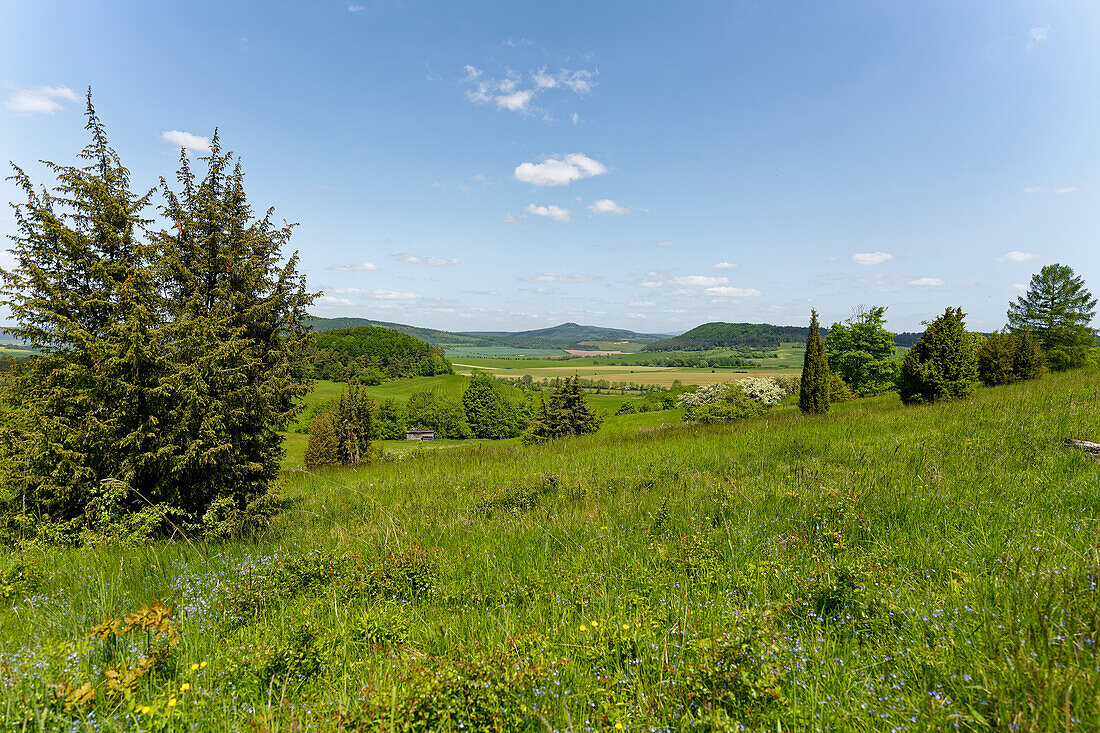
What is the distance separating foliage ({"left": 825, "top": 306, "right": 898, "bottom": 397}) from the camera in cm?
5053

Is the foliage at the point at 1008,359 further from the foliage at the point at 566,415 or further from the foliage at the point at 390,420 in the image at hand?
the foliage at the point at 390,420

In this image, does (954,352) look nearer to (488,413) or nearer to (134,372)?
(134,372)

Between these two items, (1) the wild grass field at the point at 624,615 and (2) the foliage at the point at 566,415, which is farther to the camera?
(2) the foliage at the point at 566,415

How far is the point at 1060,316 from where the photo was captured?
44875 millimetres

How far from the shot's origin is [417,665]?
241 cm

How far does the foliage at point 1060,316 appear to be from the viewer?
1692 inches

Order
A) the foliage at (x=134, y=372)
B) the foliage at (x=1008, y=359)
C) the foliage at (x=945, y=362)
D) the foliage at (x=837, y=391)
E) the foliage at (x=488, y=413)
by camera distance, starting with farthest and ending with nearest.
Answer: the foliage at (x=488, y=413)
the foliage at (x=837, y=391)
the foliage at (x=1008, y=359)
the foliage at (x=945, y=362)
the foliage at (x=134, y=372)

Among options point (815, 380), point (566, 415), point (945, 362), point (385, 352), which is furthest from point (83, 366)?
point (385, 352)

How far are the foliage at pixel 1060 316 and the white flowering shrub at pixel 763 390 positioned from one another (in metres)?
24.1

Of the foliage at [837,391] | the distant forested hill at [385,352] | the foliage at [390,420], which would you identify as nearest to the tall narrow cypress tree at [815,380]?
the foliage at [837,391]

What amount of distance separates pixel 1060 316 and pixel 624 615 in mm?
67850

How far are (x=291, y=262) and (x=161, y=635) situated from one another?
938 centimetres

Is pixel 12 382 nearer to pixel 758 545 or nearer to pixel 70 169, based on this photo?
pixel 70 169

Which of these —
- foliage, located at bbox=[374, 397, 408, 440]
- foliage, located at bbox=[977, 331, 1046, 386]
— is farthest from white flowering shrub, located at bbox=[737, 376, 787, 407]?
foliage, located at bbox=[374, 397, 408, 440]
